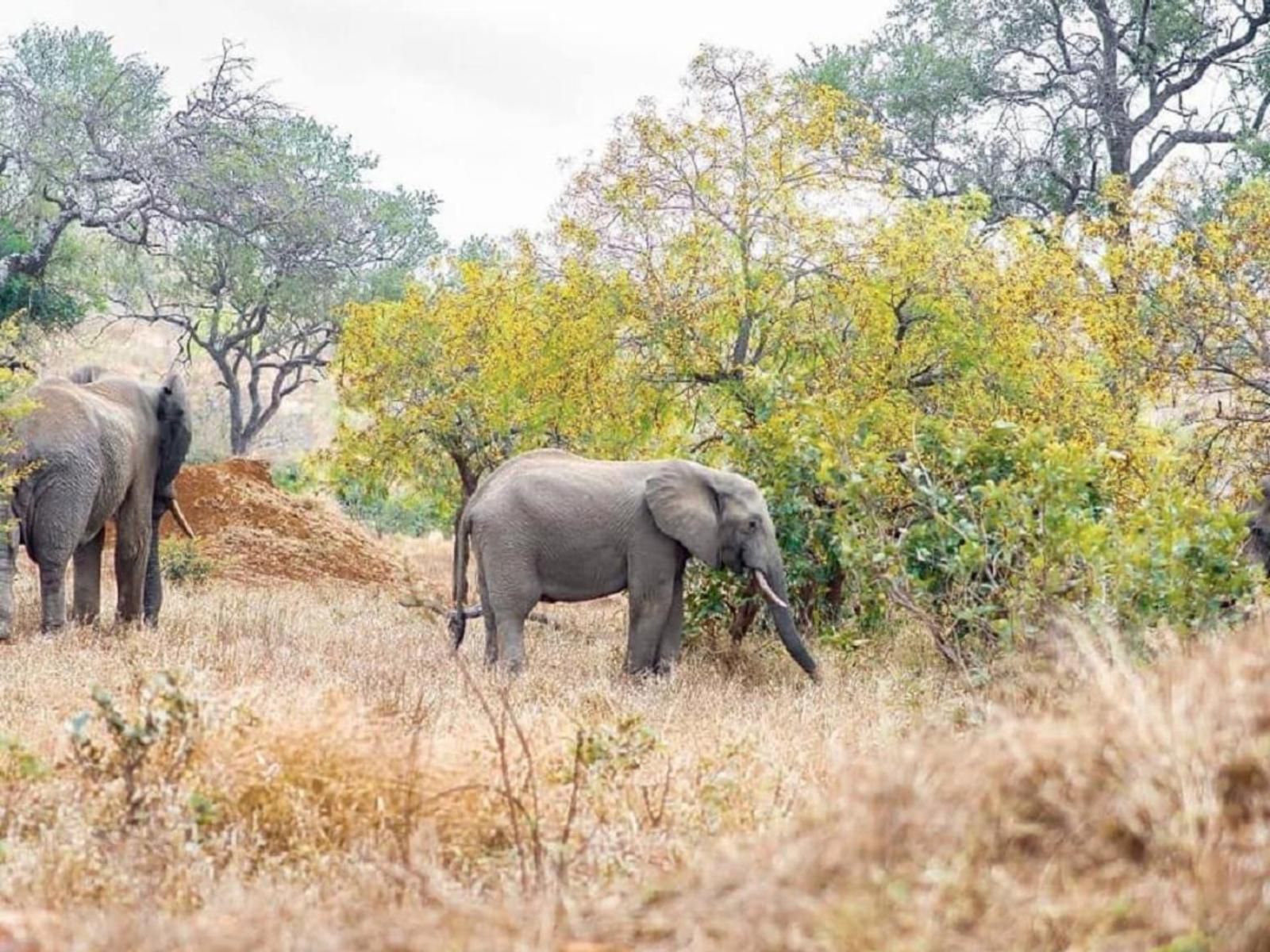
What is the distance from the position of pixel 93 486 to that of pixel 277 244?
1566cm

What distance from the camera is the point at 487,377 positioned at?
59.4 ft

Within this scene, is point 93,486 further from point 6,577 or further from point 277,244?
point 277,244

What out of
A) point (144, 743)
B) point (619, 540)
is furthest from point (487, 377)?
point (144, 743)

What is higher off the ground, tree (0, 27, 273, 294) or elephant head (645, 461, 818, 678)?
tree (0, 27, 273, 294)

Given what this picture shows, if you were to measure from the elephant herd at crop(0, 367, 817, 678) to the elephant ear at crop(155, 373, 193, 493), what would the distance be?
1527 millimetres

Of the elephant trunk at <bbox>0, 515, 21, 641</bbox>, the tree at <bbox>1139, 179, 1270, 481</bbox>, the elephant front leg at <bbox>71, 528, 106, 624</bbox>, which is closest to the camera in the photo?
the elephant trunk at <bbox>0, 515, 21, 641</bbox>

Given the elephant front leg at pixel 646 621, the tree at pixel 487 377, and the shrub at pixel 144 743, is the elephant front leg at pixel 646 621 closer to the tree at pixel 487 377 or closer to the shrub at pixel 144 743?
the tree at pixel 487 377

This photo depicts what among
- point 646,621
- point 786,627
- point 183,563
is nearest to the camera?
point 786,627

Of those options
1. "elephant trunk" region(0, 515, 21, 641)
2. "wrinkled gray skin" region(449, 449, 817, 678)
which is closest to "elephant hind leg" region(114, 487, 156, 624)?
"elephant trunk" region(0, 515, 21, 641)

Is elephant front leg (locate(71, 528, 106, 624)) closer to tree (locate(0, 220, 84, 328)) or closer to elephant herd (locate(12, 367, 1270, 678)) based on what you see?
elephant herd (locate(12, 367, 1270, 678))

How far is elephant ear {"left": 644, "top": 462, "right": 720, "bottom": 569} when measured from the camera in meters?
11.9

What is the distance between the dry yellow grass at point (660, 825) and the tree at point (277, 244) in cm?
1804

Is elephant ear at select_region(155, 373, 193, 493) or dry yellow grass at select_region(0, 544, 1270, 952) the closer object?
dry yellow grass at select_region(0, 544, 1270, 952)

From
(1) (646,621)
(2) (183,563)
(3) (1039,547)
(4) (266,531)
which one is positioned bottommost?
(2) (183,563)
